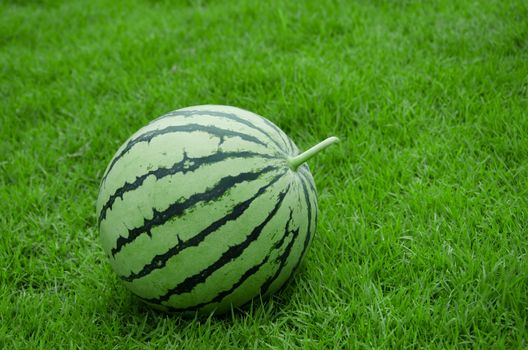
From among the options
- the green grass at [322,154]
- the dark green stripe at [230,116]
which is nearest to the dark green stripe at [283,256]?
the green grass at [322,154]

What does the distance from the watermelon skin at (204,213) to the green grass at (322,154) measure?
0.74ft

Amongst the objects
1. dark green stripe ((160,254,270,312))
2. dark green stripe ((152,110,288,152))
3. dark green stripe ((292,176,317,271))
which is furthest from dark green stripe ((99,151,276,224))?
Result: dark green stripe ((160,254,270,312))

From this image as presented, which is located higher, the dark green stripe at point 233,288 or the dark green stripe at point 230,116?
the dark green stripe at point 230,116

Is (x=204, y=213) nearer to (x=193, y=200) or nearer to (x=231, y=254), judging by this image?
(x=193, y=200)

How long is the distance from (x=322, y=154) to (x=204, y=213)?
4.61ft

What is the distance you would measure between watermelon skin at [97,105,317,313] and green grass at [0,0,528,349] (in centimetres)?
22

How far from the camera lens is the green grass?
2299 millimetres

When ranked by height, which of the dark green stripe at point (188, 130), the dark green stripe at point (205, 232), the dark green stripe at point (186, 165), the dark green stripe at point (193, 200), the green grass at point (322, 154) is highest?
the dark green stripe at point (188, 130)

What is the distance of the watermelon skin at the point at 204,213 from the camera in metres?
2.12

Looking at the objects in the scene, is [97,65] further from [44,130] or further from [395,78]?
[395,78]

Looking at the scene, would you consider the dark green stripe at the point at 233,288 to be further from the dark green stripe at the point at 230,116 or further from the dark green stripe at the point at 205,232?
the dark green stripe at the point at 230,116

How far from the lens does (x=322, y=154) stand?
3375 mm

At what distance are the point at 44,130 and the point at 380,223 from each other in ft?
8.03

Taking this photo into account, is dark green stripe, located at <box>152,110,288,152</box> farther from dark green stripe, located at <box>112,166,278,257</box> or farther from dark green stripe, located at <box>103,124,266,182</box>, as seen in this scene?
dark green stripe, located at <box>112,166,278,257</box>
